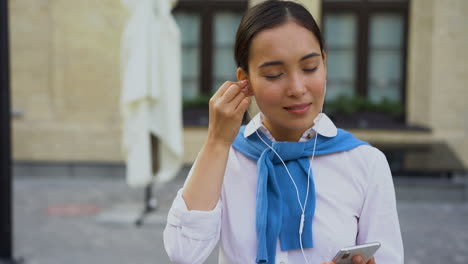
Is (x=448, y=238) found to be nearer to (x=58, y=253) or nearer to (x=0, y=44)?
(x=58, y=253)

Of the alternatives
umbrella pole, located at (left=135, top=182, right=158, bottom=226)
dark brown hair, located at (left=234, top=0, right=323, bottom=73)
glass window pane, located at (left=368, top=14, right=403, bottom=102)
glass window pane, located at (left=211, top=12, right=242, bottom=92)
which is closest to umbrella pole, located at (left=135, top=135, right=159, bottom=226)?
umbrella pole, located at (left=135, top=182, right=158, bottom=226)

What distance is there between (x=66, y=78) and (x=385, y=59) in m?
4.87

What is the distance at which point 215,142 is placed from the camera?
4.65 feet

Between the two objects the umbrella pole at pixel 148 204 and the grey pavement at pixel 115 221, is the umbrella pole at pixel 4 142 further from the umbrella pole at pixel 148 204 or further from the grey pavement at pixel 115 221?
the umbrella pole at pixel 148 204

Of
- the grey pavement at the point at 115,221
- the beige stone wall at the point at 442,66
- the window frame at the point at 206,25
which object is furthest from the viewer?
the window frame at the point at 206,25

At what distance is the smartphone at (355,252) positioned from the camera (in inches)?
52.7

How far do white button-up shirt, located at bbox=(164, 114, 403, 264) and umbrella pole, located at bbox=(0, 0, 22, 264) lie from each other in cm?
329

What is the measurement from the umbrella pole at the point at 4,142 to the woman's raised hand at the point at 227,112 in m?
3.37

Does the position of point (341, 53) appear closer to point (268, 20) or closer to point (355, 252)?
point (268, 20)

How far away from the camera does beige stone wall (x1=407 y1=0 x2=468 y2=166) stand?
26.2ft

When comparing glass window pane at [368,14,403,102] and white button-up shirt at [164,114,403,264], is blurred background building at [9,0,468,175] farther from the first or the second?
white button-up shirt at [164,114,403,264]

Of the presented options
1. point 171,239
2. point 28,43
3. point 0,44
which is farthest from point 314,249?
point 28,43

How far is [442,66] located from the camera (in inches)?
316

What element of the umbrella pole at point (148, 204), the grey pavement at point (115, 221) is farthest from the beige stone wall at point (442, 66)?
the umbrella pole at point (148, 204)
